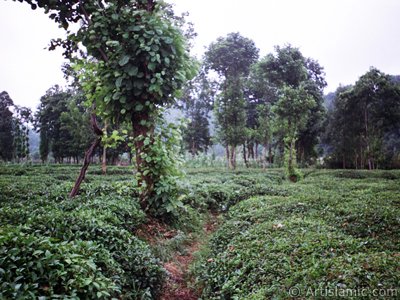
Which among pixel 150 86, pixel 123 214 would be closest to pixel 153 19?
pixel 150 86

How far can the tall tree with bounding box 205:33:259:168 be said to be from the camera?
91.8ft

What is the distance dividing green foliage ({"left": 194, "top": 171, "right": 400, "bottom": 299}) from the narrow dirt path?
0.21 metres

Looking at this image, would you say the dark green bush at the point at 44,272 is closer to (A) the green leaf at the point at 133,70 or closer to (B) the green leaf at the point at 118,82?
(B) the green leaf at the point at 118,82

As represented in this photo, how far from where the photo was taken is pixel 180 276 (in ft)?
15.7

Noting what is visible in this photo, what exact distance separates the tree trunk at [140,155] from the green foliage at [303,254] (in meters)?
1.72

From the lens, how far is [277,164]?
129 feet

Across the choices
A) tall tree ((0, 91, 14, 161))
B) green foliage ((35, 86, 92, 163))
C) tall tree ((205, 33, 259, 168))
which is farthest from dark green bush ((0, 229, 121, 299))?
tall tree ((0, 91, 14, 161))

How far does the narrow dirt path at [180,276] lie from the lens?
421 cm

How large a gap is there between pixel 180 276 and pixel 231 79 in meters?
25.7

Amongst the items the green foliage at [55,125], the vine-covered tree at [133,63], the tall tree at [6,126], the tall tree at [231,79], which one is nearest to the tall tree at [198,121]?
the tall tree at [231,79]

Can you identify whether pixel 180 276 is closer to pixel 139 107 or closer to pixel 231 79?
pixel 139 107

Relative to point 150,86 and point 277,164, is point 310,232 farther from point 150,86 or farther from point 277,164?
point 277,164

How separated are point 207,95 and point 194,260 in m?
35.1

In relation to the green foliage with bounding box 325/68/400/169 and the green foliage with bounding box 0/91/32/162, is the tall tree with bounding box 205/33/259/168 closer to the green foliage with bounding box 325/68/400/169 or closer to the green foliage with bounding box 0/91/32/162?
the green foliage with bounding box 325/68/400/169
